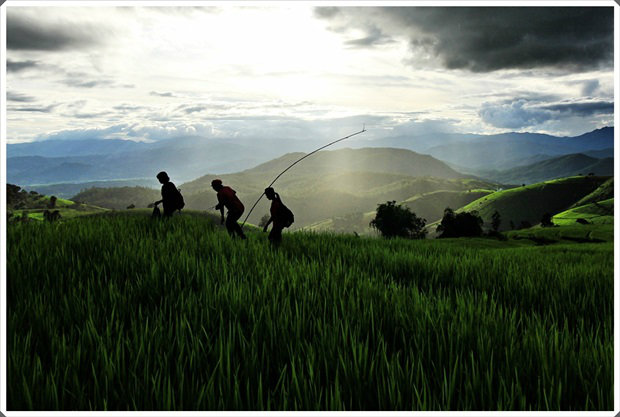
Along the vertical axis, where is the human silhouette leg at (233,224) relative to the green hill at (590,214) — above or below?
above

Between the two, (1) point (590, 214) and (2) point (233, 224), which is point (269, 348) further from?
(1) point (590, 214)

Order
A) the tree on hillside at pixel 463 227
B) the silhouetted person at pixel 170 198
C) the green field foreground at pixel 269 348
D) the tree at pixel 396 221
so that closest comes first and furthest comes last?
the green field foreground at pixel 269 348 < the silhouetted person at pixel 170 198 < the tree on hillside at pixel 463 227 < the tree at pixel 396 221

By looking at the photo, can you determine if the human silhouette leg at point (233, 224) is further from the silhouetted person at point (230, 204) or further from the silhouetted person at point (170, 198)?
the silhouetted person at point (170, 198)

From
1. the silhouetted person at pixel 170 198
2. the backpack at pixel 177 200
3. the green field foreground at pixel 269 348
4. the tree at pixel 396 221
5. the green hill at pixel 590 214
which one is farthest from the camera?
the green hill at pixel 590 214

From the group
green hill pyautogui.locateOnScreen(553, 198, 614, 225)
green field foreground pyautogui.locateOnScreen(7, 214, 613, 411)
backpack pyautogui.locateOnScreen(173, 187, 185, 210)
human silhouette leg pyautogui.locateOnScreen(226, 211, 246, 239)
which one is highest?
backpack pyautogui.locateOnScreen(173, 187, 185, 210)

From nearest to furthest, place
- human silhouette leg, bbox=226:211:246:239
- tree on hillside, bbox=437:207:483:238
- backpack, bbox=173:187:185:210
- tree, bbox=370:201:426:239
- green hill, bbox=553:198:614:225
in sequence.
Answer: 1. human silhouette leg, bbox=226:211:246:239
2. backpack, bbox=173:187:185:210
3. tree on hillside, bbox=437:207:483:238
4. tree, bbox=370:201:426:239
5. green hill, bbox=553:198:614:225

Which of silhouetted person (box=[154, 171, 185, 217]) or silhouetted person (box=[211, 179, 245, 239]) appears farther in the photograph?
silhouetted person (box=[154, 171, 185, 217])

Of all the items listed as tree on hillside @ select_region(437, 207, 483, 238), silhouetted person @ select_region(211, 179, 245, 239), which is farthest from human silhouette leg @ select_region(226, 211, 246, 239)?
tree on hillside @ select_region(437, 207, 483, 238)

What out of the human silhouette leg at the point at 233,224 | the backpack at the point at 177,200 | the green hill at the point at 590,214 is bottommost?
the green hill at the point at 590,214

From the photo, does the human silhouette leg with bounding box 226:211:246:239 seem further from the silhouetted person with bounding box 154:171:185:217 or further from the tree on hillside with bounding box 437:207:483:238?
the tree on hillside with bounding box 437:207:483:238

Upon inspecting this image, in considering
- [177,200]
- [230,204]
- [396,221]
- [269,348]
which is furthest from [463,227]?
[269,348]

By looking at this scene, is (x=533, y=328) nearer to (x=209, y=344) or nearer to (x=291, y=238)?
(x=209, y=344)

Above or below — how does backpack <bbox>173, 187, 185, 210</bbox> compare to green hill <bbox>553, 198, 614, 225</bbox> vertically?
above

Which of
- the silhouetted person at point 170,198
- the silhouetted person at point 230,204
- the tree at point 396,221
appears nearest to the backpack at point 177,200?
the silhouetted person at point 170,198
